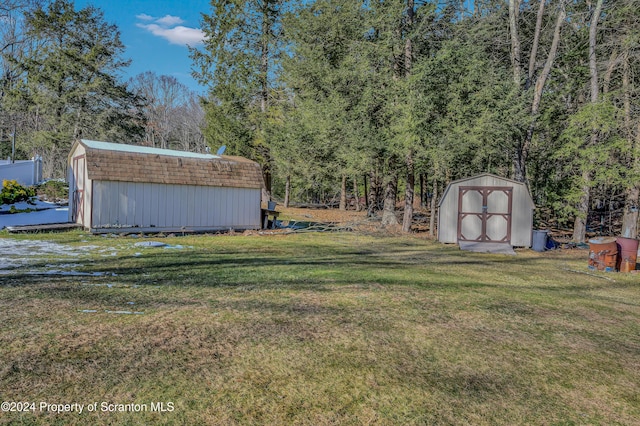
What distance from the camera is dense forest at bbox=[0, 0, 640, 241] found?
13.6 meters

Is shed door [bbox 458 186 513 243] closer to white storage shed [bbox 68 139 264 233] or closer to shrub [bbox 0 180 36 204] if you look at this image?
white storage shed [bbox 68 139 264 233]

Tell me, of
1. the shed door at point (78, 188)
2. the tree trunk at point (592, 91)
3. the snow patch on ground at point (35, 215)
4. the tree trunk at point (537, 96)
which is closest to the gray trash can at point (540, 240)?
the tree trunk at point (592, 91)

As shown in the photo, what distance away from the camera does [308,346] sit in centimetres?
371

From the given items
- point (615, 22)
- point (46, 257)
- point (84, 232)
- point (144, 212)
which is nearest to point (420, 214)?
point (615, 22)

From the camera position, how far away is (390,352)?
368 centimetres

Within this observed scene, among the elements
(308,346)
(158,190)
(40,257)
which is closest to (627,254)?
(308,346)

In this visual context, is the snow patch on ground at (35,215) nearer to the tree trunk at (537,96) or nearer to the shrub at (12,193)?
the shrub at (12,193)

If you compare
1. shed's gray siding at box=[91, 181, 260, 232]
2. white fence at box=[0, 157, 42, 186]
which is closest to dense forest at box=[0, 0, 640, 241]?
shed's gray siding at box=[91, 181, 260, 232]

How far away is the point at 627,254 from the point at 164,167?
1423 centimetres

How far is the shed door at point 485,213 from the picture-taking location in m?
13.2

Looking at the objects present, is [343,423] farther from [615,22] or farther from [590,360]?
[615,22]

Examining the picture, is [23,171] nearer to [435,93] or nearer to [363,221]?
[363,221]

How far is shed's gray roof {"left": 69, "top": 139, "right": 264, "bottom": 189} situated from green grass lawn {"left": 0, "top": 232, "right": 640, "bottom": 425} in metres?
5.95

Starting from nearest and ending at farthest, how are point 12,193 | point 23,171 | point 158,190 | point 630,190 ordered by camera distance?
→ point 630,190
point 158,190
point 12,193
point 23,171
